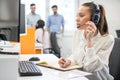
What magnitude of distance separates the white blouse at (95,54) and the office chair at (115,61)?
13 centimetres

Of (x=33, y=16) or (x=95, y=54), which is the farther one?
(x=33, y=16)

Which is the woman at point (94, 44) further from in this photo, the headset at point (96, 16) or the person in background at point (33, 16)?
the person in background at point (33, 16)

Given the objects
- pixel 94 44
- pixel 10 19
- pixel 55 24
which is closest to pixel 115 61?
pixel 94 44

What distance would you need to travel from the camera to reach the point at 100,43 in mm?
1569

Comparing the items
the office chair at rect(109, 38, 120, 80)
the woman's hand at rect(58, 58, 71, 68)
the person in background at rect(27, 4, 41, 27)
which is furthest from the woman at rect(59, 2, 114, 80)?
the person in background at rect(27, 4, 41, 27)

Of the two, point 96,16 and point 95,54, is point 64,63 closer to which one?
point 95,54

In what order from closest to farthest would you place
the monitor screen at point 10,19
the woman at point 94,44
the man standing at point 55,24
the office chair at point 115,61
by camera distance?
1. the monitor screen at point 10,19
2. the woman at point 94,44
3. the office chair at point 115,61
4. the man standing at point 55,24

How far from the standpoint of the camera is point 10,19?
4.66 ft

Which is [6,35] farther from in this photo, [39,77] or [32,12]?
[32,12]

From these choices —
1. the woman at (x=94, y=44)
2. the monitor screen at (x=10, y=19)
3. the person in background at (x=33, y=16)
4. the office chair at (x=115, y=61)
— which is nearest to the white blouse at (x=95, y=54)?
the woman at (x=94, y=44)

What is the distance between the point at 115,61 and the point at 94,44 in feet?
0.79

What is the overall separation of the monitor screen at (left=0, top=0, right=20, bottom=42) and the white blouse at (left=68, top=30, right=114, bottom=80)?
466 millimetres

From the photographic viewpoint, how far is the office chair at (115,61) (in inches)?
66.3

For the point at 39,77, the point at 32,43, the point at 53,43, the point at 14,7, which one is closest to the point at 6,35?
the point at 14,7
